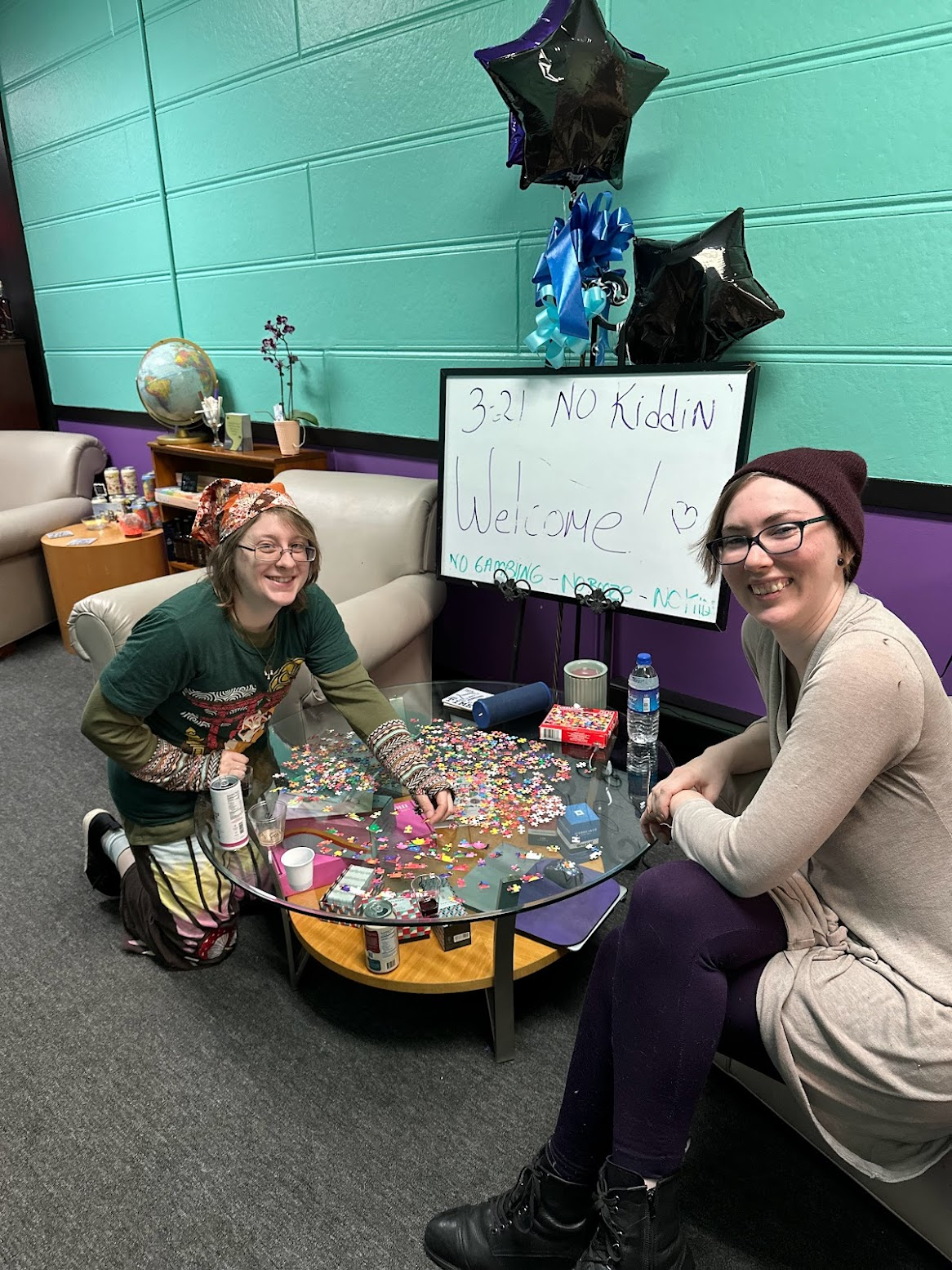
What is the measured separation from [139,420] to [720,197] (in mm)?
2828

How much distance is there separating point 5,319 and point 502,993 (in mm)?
4303

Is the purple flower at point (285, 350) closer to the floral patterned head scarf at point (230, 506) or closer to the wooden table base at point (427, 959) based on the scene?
the floral patterned head scarf at point (230, 506)

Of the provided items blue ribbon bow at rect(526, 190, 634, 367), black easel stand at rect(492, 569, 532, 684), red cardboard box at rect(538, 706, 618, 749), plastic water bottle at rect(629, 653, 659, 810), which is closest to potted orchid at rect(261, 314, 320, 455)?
black easel stand at rect(492, 569, 532, 684)

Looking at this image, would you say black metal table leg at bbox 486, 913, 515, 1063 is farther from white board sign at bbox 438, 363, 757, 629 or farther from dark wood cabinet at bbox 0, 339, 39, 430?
dark wood cabinet at bbox 0, 339, 39, 430

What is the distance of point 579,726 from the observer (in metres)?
1.54

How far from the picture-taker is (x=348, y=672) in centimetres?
160

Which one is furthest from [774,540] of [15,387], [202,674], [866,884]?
[15,387]

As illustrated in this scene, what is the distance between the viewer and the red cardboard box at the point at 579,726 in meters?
1.52

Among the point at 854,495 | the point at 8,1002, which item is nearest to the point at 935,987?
the point at 854,495

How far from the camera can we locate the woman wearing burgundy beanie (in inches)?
33.9

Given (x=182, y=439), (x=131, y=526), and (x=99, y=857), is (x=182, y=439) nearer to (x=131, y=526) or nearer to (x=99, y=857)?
(x=131, y=526)

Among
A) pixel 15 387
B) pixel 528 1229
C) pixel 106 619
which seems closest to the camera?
pixel 528 1229

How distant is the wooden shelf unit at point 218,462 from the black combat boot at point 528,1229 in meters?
2.22

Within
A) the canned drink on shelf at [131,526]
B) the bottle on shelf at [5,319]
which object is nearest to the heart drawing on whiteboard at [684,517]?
the canned drink on shelf at [131,526]
